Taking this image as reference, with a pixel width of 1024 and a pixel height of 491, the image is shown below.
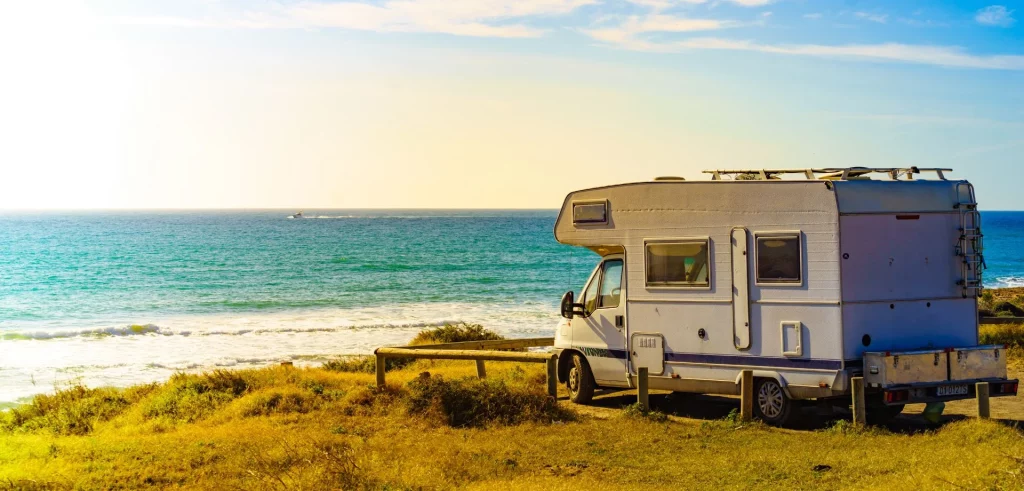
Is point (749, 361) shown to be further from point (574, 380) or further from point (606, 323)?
point (574, 380)

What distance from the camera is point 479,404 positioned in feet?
43.7

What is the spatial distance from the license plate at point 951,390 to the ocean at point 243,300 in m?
16.0

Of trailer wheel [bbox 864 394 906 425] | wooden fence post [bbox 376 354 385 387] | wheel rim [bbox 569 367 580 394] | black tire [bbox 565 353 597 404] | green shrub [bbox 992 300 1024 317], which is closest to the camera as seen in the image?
trailer wheel [bbox 864 394 906 425]

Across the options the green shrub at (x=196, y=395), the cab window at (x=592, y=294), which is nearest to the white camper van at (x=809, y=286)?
the cab window at (x=592, y=294)

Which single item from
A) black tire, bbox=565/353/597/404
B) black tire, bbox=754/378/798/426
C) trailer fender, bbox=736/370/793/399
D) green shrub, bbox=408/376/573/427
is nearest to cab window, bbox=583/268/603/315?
black tire, bbox=565/353/597/404

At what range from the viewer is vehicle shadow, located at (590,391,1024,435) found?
12664 millimetres

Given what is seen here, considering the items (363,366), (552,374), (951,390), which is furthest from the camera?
(363,366)

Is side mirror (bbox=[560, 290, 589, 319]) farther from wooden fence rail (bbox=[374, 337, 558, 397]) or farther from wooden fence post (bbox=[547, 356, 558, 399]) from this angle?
wooden fence post (bbox=[547, 356, 558, 399])

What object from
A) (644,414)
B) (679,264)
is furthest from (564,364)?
(679,264)

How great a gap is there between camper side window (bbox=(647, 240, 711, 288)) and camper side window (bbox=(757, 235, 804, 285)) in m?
0.76

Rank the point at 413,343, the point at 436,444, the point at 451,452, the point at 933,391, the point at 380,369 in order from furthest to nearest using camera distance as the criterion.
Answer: the point at 413,343
the point at 380,369
the point at 933,391
the point at 436,444
the point at 451,452

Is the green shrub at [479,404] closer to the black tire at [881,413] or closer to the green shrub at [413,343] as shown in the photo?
the black tire at [881,413]

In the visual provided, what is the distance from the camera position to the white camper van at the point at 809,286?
12047 mm

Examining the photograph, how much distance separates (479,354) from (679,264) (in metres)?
3.47
